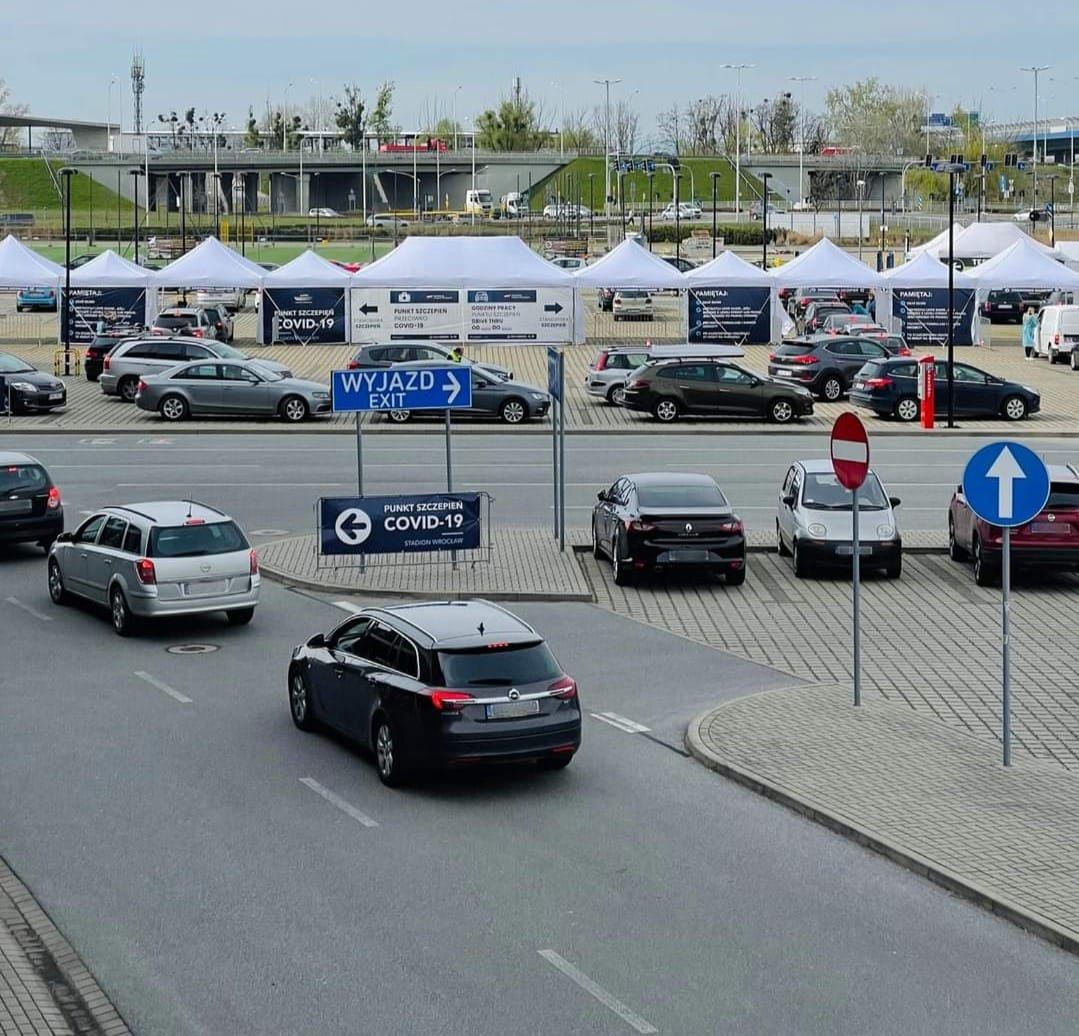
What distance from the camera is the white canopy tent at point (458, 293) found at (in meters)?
53.9

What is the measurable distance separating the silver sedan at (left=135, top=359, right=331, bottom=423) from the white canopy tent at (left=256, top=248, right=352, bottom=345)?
14.9 m

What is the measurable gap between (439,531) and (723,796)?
32.2 feet

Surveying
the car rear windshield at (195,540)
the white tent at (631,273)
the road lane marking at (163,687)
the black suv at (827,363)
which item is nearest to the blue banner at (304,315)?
the white tent at (631,273)

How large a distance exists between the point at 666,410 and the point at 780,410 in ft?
8.41

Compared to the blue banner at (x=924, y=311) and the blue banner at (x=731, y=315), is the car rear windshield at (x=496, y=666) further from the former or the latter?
the blue banner at (x=924, y=311)

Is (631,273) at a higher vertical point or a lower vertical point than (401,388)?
higher

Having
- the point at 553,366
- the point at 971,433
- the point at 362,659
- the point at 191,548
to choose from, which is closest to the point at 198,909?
the point at 362,659

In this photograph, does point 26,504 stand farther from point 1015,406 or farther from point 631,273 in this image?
point 631,273

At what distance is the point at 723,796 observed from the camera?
13648 mm

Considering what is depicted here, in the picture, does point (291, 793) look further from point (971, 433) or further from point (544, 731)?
point (971, 433)

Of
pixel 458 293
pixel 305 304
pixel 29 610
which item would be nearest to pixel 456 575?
pixel 29 610

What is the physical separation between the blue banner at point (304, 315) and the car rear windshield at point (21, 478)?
1265 inches

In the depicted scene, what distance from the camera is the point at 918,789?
13.5 meters

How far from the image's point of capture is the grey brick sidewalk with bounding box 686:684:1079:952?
11.4m
